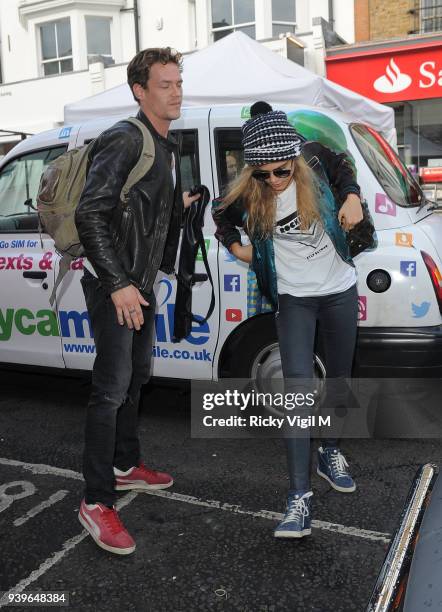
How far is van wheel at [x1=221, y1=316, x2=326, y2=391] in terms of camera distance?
3766 mm

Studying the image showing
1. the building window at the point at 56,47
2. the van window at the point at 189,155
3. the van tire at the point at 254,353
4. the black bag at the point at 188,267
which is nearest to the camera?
the black bag at the point at 188,267

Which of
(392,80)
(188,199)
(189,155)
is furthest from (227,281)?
(392,80)

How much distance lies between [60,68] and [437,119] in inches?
403

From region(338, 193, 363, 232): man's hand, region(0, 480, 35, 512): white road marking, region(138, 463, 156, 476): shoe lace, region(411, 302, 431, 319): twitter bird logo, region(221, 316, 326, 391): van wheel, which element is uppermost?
region(338, 193, 363, 232): man's hand

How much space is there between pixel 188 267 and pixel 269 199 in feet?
3.68

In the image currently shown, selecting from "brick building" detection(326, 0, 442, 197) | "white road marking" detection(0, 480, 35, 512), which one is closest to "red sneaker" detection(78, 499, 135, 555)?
"white road marking" detection(0, 480, 35, 512)

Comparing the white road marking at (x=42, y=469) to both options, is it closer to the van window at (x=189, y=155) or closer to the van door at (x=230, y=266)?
the van door at (x=230, y=266)

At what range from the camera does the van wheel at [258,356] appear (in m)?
3.77

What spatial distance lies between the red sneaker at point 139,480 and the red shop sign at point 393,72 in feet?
38.6

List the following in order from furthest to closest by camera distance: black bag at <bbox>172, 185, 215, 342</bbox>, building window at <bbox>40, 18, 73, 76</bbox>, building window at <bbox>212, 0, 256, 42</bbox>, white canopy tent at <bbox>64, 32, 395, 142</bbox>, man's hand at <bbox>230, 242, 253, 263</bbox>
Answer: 1. building window at <bbox>40, 18, 73, 76</bbox>
2. building window at <bbox>212, 0, 256, 42</bbox>
3. white canopy tent at <bbox>64, 32, 395, 142</bbox>
4. black bag at <bbox>172, 185, 215, 342</bbox>
5. man's hand at <bbox>230, 242, 253, 263</bbox>

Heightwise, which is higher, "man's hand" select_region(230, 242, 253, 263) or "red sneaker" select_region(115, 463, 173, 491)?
"man's hand" select_region(230, 242, 253, 263)

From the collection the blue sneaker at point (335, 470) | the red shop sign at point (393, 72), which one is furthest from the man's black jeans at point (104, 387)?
the red shop sign at point (393, 72)

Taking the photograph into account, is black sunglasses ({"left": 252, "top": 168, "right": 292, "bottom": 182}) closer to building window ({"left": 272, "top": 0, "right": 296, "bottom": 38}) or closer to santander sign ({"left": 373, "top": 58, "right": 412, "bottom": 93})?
santander sign ({"left": 373, "top": 58, "right": 412, "bottom": 93})

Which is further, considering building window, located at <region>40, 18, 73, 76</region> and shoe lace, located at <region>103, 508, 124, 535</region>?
building window, located at <region>40, 18, 73, 76</region>
